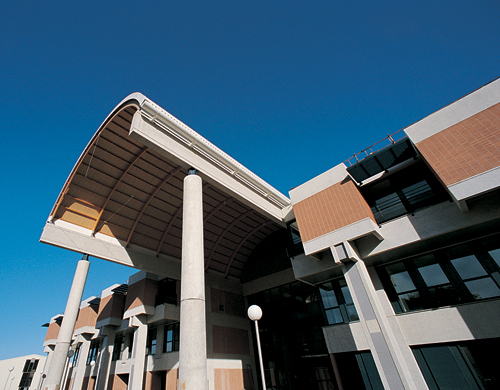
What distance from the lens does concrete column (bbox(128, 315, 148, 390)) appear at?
24.3 meters

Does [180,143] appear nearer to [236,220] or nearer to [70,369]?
[236,220]

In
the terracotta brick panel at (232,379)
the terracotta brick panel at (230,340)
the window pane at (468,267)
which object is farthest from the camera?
the terracotta brick panel at (230,340)

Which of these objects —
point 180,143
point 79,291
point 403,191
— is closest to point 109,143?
point 180,143

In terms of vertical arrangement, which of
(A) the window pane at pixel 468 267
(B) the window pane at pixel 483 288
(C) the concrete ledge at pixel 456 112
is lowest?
(B) the window pane at pixel 483 288

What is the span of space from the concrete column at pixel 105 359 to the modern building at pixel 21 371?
35.0 metres

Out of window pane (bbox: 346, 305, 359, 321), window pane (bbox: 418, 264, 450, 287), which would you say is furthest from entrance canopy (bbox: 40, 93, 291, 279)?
window pane (bbox: 418, 264, 450, 287)

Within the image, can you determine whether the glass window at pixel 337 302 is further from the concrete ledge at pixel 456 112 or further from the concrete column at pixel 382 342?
the concrete ledge at pixel 456 112

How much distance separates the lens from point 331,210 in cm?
1775

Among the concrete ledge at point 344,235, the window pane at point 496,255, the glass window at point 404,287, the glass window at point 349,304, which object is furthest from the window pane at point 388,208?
the glass window at point 349,304

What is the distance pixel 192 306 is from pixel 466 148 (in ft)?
50.7

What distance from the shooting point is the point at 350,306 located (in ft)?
60.0

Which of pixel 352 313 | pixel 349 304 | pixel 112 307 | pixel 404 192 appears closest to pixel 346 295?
pixel 349 304

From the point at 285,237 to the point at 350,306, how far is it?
1169cm

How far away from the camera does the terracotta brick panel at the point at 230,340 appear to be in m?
26.0
